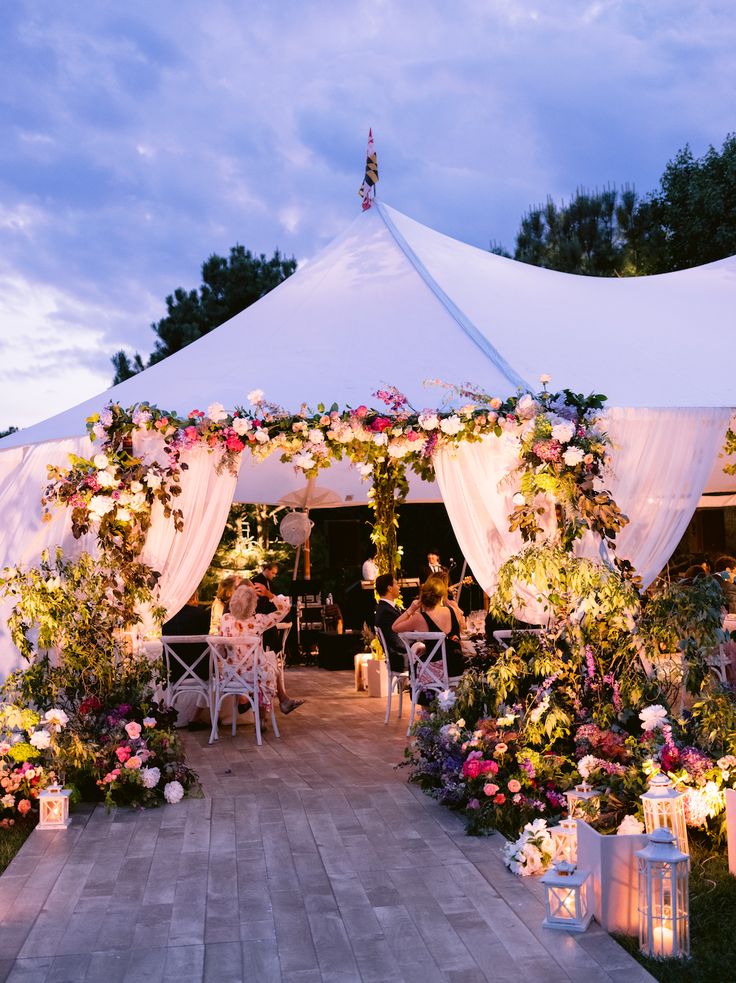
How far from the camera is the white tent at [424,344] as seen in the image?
634cm

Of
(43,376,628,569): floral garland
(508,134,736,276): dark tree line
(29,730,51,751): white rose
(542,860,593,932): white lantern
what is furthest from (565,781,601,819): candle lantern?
(508,134,736,276): dark tree line

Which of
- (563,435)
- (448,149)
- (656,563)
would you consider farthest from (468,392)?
(448,149)

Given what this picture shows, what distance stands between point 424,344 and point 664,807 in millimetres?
3658

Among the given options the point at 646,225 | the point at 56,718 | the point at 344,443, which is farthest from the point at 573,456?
the point at 646,225

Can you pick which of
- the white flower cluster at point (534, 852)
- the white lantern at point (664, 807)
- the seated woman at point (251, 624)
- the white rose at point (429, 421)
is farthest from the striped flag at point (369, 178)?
the white lantern at point (664, 807)

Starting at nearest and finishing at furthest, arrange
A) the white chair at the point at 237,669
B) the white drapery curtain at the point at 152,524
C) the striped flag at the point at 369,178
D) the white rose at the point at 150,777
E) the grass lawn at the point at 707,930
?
the grass lawn at the point at 707,930 → the white rose at the point at 150,777 → the white drapery curtain at the point at 152,524 → the white chair at the point at 237,669 → the striped flag at the point at 369,178

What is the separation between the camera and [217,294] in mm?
17844

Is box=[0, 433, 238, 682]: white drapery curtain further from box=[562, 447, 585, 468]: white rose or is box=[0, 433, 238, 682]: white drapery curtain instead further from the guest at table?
box=[562, 447, 585, 468]: white rose

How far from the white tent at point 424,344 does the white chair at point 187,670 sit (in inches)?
57.0

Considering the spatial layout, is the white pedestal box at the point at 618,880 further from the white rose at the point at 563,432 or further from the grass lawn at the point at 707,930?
the white rose at the point at 563,432

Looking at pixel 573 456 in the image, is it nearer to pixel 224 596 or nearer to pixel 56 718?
pixel 56 718

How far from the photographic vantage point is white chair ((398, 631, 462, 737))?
22.8ft

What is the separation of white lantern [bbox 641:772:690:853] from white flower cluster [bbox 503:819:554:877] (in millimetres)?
411

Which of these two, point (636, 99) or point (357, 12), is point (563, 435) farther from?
point (636, 99)
